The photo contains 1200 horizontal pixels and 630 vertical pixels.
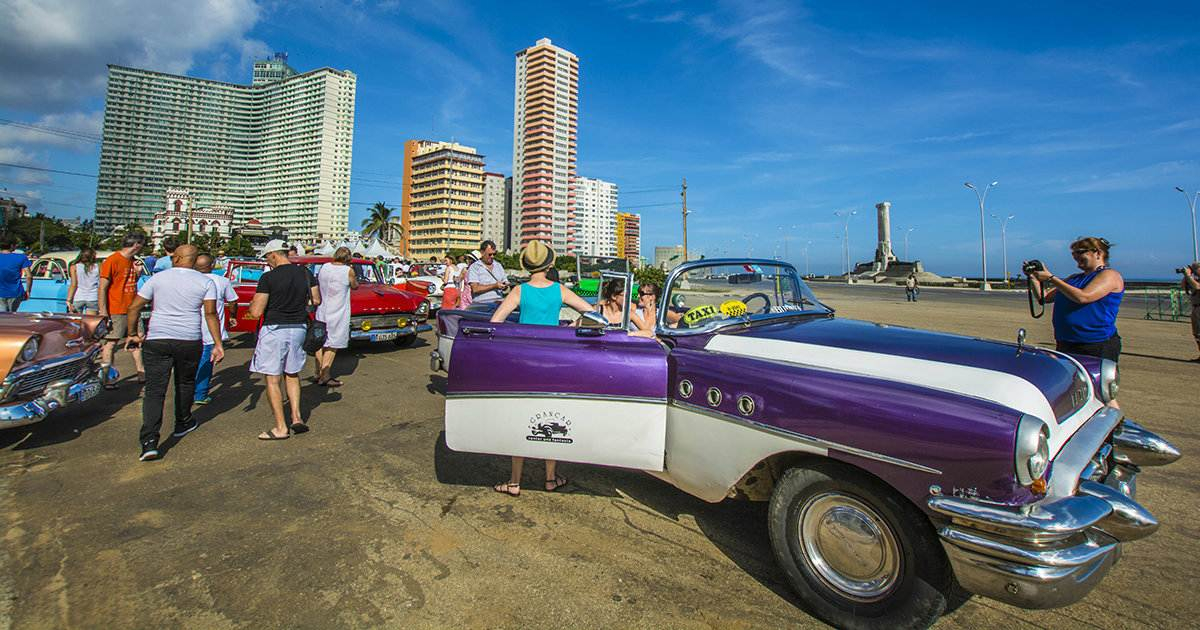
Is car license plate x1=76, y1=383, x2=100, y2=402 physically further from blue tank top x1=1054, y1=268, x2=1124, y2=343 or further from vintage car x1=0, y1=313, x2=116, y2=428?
blue tank top x1=1054, y1=268, x2=1124, y2=343

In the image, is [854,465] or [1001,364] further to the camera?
[1001,364]

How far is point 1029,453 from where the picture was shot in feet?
5.82

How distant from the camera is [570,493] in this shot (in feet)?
11.9

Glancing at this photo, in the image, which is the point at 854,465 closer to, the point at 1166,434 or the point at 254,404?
the point at 1166,434

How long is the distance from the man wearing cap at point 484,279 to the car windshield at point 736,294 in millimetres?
4232

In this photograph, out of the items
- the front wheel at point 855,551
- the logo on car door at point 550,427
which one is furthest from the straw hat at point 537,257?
the front wheel at point 855,551

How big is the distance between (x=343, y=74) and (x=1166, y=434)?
145072mm

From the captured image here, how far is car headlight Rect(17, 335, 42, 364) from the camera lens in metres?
3.98

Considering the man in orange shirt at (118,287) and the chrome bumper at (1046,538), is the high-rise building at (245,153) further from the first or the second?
the chrome bumper at (1046,538)

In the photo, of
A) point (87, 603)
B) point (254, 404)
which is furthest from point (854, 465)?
point (254, 404)

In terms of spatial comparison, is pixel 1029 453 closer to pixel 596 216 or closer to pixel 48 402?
pixel 48 402

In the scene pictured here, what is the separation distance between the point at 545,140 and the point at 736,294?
122634 mm

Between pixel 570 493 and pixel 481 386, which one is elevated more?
pixel 481 386

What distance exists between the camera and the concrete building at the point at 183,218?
91750 millimetres
